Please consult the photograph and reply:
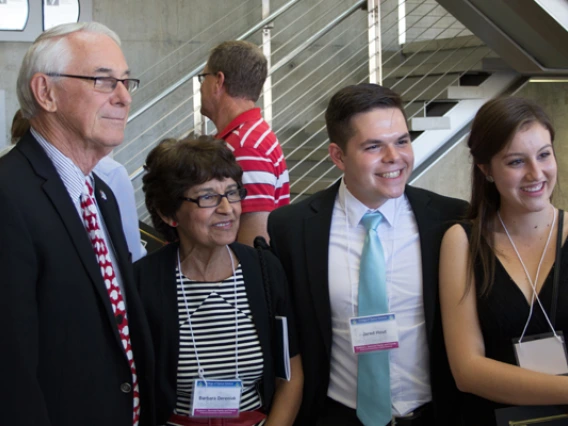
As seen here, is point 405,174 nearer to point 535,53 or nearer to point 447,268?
point 447,268

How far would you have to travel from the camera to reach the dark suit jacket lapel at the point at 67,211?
1569mm

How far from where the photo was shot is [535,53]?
4594 millimetres

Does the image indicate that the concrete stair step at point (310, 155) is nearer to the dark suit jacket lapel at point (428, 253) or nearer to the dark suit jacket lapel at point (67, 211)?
the dark suit jacket lapel at point (428, 253)

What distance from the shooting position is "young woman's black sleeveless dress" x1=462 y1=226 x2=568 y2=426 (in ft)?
6.01

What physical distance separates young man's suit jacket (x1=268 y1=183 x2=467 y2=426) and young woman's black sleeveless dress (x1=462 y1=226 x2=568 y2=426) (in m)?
0.13

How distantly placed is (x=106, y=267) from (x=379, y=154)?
81cm

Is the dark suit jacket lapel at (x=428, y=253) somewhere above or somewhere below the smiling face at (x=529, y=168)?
below

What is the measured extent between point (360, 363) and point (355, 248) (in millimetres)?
324

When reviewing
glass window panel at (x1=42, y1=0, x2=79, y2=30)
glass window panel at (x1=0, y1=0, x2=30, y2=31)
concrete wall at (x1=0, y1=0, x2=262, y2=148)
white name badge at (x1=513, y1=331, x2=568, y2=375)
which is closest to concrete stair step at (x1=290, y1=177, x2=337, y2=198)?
concrete wall at (x1=0, y1=0, x2=262, y2=148)

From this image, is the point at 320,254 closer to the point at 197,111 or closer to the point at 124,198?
the point at 124,198

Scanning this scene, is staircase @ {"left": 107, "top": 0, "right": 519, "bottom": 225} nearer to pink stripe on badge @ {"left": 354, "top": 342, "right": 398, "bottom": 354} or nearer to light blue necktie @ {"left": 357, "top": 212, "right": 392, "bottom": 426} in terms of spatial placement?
light blue necktie @ {"left": 357, "top": 212, "right": 392, "bottom": 426}

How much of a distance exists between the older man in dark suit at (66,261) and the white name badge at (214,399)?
16cm

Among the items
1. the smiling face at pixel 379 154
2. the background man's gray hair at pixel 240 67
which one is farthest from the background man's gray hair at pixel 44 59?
the background man's gray hair at pixel 240 67

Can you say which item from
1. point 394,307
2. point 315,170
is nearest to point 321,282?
point 394,307
